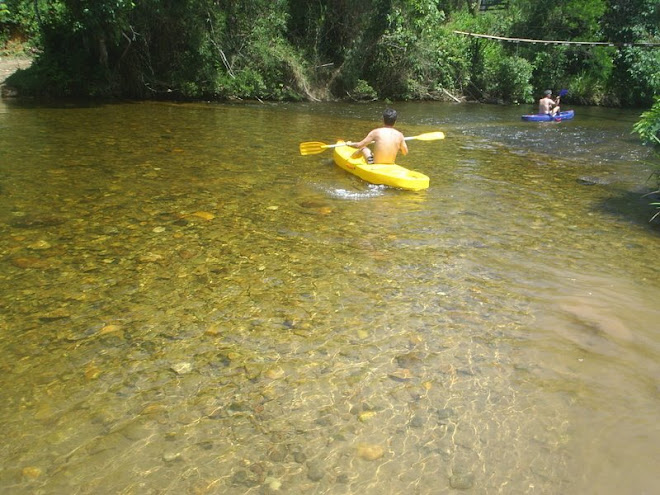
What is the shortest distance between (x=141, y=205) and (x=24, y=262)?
1.74m

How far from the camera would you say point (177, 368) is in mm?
3090

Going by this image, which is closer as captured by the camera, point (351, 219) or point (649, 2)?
point (351, 219)

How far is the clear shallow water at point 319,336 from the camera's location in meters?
2.46

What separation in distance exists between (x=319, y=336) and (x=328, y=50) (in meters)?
16.9

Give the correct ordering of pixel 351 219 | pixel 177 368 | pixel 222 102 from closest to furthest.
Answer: pixel 177 368 < pixel 351 219 < pixel 222 102

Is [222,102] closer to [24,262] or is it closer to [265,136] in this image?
[265,136]

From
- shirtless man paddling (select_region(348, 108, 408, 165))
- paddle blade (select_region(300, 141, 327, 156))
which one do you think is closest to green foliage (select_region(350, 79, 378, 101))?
paddle blade (select_region(300, 141, 327, 156))

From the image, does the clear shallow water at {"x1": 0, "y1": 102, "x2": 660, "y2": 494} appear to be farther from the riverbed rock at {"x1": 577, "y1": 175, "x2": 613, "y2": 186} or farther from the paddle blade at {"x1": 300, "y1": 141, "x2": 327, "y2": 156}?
the paddle blade at {"x1": 300, "y1": 141, "x2": 327, "y2": 156}

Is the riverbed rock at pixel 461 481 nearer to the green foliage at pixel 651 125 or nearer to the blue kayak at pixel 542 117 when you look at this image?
the green foliage at pixel 651 125

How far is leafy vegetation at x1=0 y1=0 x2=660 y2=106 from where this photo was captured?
14.7 meters

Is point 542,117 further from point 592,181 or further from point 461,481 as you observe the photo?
point 461,481

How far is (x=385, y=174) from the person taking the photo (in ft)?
22.7

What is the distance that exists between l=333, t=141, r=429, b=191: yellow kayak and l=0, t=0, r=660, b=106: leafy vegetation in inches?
294

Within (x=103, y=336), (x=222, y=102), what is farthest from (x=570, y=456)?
(x=222, y=102)
